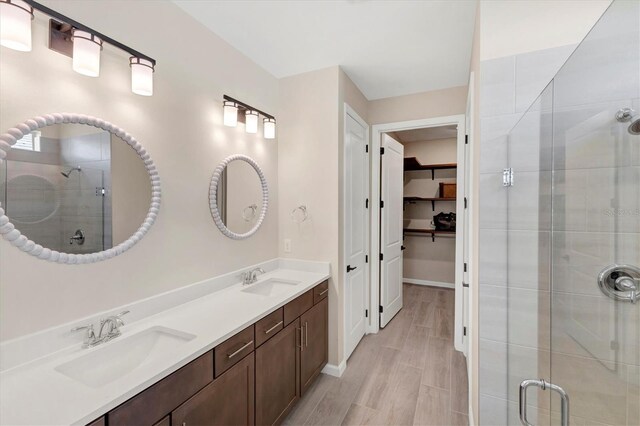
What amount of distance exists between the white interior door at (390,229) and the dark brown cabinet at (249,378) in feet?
3.75

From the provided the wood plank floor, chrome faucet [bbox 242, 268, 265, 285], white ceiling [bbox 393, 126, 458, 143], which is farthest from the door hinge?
white ceiling [bbox 393, 126, 458, 143]

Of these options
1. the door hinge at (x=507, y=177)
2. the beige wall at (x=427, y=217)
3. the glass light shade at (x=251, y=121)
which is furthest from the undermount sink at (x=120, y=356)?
the beige wall at (x=427, y=217)

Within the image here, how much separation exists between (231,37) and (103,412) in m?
2.14

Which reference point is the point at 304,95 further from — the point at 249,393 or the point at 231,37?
the point at 249,393

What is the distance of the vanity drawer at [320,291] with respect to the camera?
7.02ft

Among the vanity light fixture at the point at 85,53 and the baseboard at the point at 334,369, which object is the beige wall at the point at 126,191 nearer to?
the vanity light fixture at the point at 85,53

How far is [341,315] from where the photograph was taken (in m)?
2.41

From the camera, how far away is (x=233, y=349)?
1.34 metres

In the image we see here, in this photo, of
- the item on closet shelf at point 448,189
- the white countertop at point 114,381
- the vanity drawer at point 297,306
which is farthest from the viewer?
the item on closet shelf at point 448,189

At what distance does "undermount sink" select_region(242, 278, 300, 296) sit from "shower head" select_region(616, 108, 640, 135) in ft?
6.16

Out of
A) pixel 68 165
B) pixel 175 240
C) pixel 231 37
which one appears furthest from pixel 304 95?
pixel 68 165

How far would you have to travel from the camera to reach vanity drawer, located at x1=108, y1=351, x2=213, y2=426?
2.96 ft

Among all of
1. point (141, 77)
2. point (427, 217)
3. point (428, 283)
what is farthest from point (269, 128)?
point (428, 283)

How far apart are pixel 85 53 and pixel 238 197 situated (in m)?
1.15
